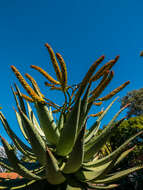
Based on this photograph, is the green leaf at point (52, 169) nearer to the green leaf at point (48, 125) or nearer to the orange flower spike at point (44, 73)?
the green leaf at point (48, 125)

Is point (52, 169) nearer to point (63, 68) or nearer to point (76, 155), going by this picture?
point (76, 155)

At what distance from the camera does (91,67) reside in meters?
1.43

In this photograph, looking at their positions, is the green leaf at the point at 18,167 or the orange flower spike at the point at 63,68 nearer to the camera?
the green leaf at the point at 18,167

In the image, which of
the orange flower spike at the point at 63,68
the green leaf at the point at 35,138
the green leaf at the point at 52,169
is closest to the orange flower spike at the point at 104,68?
the orange flower spike at the point at 63,68

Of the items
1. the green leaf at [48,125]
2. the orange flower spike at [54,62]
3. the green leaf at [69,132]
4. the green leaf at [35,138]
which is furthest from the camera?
the green leaf at [48,125]

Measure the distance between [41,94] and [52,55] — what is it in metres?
0.62

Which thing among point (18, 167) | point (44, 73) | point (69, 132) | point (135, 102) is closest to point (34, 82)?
point (44, 73)

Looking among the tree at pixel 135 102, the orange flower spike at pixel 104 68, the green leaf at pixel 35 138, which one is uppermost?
the tree at pixel 135 102

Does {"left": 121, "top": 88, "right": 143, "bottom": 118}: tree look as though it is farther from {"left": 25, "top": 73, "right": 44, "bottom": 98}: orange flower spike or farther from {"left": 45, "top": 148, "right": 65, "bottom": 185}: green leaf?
{"left": 45, "top": 148, "right": 65, "bottom": 185}: green leaf

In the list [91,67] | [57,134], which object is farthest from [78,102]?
[57,134]

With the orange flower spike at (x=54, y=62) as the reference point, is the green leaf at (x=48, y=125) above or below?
below

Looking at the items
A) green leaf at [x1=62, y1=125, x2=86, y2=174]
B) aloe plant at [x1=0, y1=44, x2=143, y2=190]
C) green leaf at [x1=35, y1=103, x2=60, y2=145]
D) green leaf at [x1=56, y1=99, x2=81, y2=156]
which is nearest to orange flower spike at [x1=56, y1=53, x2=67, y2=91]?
aloe plant at [x1=0, y1=44, x2=143, y2=190]

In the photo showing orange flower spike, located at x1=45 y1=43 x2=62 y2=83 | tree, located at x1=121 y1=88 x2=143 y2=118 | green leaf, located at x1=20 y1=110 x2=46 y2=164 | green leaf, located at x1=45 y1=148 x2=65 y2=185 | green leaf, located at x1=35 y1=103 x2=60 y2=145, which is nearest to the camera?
green leaf, located at x1=45 y1=148 x2=65 y2=185

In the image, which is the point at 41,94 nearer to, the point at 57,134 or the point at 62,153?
the point at 57,134
